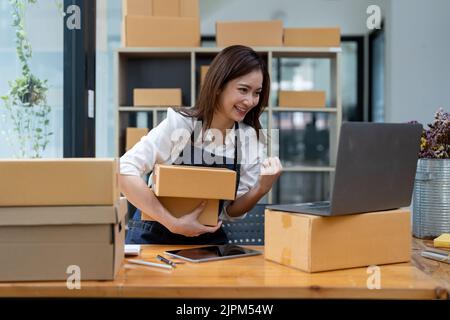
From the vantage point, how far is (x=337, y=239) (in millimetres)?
1146

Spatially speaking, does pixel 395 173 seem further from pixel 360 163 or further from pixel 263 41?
pixel 263 41

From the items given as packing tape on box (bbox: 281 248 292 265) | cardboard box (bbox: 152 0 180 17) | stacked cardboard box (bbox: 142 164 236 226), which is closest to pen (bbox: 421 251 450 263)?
packing tape on box (bbox: 281 248 292 265)

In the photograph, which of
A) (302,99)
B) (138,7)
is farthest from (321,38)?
(138,7)

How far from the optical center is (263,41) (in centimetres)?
332

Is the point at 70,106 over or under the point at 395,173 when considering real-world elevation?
over

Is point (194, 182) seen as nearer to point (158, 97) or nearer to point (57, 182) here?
point (57, 182)

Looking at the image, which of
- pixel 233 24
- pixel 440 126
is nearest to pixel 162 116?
pixel 233 24

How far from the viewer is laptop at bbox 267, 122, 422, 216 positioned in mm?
1085

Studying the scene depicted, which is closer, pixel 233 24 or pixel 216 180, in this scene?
pixel 216 180

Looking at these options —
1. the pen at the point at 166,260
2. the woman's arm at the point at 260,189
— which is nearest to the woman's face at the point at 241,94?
the woman's arm at the point at 260,189

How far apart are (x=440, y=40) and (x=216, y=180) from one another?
325cm

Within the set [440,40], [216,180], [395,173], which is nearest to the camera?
[395,173]

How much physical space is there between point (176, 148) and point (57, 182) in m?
0.67

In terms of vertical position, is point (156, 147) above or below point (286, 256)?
above
